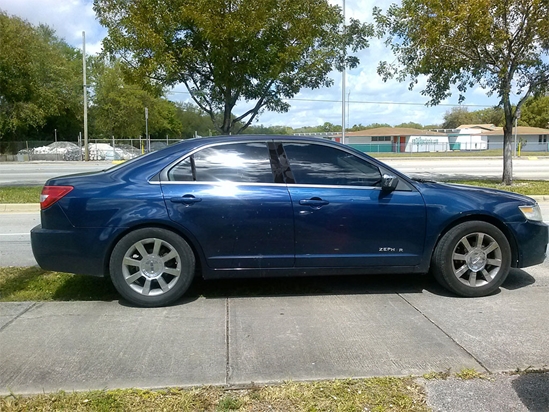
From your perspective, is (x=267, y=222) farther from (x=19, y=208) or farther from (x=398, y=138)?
(x=398, y=138)

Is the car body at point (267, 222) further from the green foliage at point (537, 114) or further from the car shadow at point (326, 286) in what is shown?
the green foliage at point (537, 114)

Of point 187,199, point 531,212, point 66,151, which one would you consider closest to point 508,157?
point 531,212

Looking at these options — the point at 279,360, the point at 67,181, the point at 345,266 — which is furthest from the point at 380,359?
the point at 67,181

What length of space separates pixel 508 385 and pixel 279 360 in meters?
1.51

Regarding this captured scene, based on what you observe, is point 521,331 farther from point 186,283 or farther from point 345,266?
point 186,283

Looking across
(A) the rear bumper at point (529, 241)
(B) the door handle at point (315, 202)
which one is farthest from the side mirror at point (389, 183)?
(A) the rear bumper at point (529, 241)

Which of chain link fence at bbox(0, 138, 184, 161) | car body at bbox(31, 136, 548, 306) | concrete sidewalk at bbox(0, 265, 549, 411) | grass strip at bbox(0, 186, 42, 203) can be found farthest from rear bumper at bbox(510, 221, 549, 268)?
chain link fence at bbox(0, 138, 184, 161)

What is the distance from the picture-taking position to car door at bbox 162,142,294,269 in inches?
184

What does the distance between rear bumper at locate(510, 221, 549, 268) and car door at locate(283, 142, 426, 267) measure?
3.28ft

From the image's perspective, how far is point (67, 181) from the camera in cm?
478

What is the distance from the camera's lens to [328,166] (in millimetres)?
4996

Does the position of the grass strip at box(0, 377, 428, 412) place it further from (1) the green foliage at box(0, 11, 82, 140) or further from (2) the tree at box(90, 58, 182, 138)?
(2) the tree at box(90, 58, 182, 138)

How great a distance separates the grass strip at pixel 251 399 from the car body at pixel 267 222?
5.33 ft

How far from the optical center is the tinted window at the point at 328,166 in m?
4.93
